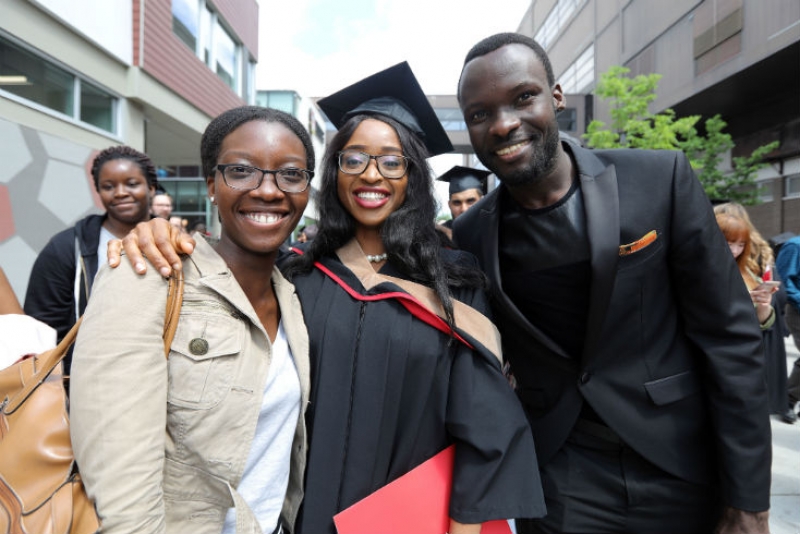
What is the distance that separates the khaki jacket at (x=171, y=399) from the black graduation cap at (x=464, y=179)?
155 inches

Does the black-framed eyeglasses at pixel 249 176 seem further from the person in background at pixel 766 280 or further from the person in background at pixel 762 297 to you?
the person in background at pixel 766 280

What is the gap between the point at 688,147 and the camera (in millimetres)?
15398

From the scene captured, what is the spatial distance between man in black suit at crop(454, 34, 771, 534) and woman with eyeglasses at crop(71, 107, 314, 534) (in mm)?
800

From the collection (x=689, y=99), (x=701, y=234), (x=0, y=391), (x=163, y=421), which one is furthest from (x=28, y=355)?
(x=689, y=99)

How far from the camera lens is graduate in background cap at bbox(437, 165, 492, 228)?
5113mm

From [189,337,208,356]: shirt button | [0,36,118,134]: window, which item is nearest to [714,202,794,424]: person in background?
[189,337,208,356]: shirt button

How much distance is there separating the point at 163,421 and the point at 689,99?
19.7 metres

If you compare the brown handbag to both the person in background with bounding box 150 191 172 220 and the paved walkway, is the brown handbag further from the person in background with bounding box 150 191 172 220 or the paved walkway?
the person in background with bounding box 150 191 172 220

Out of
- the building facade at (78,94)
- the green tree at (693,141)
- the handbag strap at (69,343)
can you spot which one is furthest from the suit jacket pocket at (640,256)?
the green tree at (693,141)

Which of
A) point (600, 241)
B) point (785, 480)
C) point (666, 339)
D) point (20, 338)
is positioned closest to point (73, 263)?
point (20, 338)

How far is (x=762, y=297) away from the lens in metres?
3.48

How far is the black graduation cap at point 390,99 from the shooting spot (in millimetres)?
2139

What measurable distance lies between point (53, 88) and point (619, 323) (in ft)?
27.1

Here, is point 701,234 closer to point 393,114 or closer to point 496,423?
point 496,423
